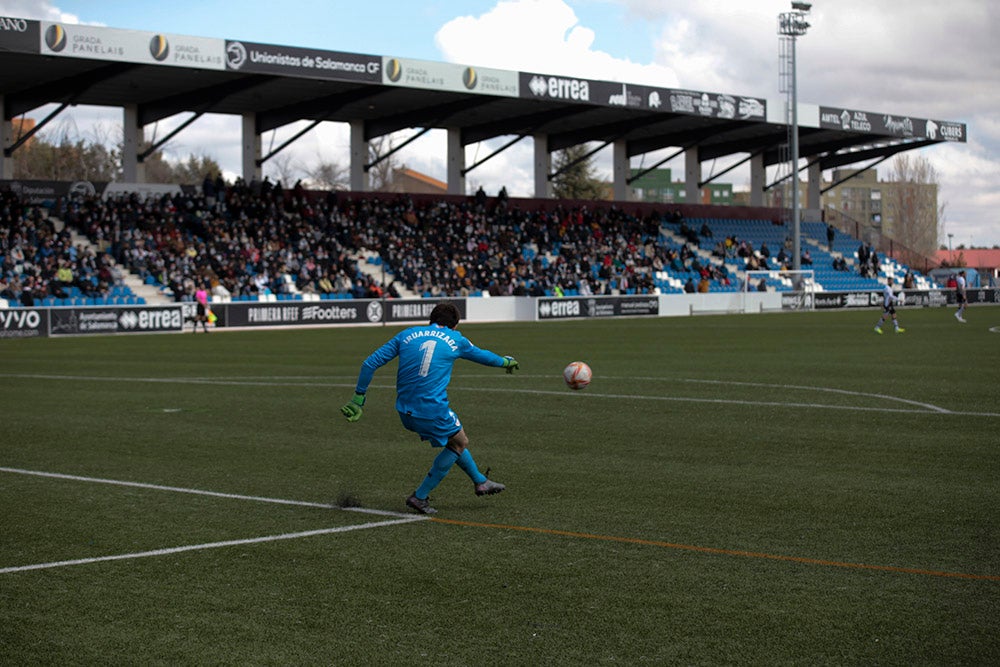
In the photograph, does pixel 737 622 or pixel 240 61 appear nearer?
pixel 737 622

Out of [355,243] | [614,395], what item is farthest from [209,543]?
[355,243]

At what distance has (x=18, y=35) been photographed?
128 feet

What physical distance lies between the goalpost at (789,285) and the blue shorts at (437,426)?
168ft

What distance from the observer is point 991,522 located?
8.31m

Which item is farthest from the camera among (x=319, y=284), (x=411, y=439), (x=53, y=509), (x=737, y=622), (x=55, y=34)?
(x=319, y=284)

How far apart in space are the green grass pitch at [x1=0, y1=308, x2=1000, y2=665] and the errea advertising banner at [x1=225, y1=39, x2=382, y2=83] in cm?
2795

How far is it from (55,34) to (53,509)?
34802 mm

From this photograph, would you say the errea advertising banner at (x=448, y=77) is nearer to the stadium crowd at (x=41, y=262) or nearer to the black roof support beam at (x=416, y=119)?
the black roof support beam at (x=416, y=119)

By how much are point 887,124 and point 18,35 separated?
4656 centimetres

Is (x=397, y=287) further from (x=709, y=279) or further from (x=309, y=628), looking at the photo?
(x=309, y=628)

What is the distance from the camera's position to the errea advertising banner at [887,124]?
62.9 metres

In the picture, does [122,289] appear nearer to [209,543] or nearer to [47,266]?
[47,266]

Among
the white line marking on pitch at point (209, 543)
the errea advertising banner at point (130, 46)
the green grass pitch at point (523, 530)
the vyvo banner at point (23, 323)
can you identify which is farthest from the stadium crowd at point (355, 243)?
the white line marking on pitch at point (209, 543)

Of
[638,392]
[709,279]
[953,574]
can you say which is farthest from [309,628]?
[709,279]
